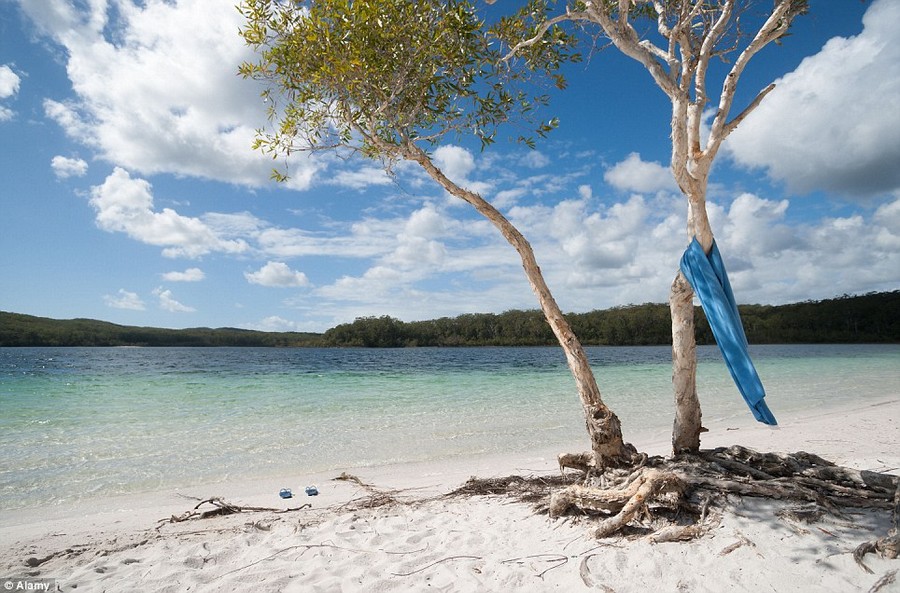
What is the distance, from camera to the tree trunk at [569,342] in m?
4.70

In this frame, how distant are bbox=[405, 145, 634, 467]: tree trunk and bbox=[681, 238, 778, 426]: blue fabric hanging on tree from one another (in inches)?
44.8

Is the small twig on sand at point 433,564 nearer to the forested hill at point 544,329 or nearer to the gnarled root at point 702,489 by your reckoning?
the gnarled root at point 702,489

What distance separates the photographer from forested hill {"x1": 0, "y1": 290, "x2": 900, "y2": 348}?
7944cm

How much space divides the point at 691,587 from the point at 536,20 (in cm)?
573

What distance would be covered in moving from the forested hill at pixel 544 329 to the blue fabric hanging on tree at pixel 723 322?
7157 centimetres

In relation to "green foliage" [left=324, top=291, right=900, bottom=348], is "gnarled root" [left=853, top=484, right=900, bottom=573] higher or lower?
lower

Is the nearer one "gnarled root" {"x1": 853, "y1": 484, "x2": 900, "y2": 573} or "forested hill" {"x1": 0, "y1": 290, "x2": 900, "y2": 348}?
"gnarled root" {"x1": 853, "y1": 484, "x2": 900, "y2": 573}

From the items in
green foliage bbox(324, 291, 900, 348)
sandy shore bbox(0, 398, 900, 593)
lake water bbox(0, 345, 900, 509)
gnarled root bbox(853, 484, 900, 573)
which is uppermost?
green foliage bbox(324, 291, 900, 348)

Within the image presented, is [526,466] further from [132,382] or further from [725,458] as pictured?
[132,382]

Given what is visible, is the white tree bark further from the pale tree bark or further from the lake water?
the lake water

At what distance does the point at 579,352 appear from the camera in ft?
16.0

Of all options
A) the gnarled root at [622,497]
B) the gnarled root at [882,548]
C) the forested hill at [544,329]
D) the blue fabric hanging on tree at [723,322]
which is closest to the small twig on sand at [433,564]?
the gnarled root at [622,497]

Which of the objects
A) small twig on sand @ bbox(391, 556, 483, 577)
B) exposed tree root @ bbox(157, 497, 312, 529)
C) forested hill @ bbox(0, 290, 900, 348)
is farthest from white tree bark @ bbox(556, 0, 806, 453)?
forested hill @ bbox(0, 290, 900, 348)

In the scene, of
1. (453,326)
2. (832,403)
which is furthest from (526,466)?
(453,326)
